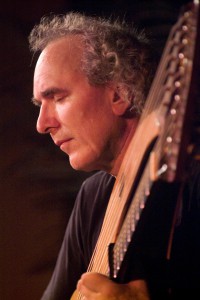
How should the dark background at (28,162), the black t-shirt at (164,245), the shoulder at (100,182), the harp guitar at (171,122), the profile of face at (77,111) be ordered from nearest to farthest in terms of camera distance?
the harp guitar at (171,122), the black t-shirt at (164,245), the profile of face at (77,111), the shoulder at (100,182), the dark background at (28,162)

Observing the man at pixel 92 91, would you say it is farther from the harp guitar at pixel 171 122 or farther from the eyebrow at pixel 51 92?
the harp guitar at pixel 171 122

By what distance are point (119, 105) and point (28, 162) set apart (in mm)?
618

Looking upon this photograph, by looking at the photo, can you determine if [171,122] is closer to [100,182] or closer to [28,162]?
[100,182]

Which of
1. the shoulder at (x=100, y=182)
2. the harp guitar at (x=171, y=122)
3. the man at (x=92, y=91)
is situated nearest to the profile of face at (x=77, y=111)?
the man at (x=92, y=91)

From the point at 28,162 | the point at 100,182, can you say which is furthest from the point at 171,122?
the point at 28,162

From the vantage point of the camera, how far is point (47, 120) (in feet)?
3.68

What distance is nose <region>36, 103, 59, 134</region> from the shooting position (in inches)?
44.1

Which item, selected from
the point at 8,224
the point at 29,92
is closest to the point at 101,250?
the point at 8,224

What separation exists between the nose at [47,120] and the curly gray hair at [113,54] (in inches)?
5.3

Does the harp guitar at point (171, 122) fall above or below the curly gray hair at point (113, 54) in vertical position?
below

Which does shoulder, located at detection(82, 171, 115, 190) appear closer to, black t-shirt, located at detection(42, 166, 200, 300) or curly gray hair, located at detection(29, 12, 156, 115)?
black t-shirt, located at detection(42, 166, 200, 300)

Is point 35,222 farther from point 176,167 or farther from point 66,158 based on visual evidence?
point 176,167

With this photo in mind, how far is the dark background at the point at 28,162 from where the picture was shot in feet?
5.04

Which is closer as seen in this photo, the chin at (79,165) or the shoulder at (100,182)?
the chin at (79,165)
